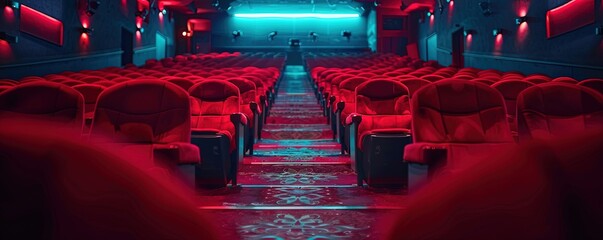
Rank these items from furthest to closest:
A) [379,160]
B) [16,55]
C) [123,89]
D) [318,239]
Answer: [16,55], [379,160], [123,89], [318,239]

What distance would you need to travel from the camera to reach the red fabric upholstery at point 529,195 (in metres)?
0.76

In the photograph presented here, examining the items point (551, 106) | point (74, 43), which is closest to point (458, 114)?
point (551, 106)

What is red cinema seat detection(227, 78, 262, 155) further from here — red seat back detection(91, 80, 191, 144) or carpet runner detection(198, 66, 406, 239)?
red seat back detection(91, 80, 191, 144)

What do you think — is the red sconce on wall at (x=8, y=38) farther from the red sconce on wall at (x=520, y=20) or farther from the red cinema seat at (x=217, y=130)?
the red sconce on wall at (x=520, y=20)

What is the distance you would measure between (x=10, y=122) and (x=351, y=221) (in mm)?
2652

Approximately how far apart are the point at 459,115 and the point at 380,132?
83 cm

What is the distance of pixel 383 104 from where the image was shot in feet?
16.1

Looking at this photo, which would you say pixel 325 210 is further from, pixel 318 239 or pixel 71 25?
pixel 71 25

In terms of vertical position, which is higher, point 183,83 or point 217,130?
point 183,83

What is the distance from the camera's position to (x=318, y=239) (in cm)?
290

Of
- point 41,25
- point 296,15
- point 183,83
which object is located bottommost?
point 183,83

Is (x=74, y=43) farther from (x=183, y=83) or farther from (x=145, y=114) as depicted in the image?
(x=145, y=114)

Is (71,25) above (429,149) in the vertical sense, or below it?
above

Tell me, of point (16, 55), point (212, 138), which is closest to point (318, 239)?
point (212, 138)
